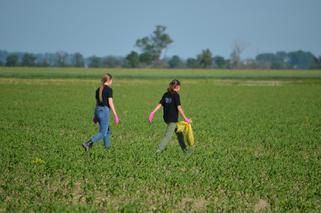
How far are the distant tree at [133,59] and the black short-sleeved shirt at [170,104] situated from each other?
148 metres

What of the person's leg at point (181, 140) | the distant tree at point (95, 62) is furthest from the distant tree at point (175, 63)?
the person's leg at point (181, 140)

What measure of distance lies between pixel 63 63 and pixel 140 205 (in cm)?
15693

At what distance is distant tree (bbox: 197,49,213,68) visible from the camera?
156 meters

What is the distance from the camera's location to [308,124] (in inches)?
789

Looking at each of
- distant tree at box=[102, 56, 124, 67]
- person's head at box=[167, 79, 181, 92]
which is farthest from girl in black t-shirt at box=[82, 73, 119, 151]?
distant tree at box=[102, 56, 124, 67]

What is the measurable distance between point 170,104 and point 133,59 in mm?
148669

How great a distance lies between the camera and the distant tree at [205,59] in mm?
155550

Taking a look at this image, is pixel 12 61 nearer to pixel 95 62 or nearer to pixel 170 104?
pixel 95 62

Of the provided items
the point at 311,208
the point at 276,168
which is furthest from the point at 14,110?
the point at 311,208

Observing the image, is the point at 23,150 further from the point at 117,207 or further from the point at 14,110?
the point at 14,110

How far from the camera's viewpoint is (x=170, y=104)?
1201 cm

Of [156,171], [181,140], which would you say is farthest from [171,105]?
[156,171]

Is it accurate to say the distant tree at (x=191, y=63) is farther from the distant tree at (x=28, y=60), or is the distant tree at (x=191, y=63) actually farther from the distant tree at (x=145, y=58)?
the distant tree at (x=28, y=60)

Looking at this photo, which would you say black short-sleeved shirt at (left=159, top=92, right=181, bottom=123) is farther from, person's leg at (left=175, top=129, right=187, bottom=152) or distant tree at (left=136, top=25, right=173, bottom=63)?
distant tree at (left=136, top=25, right=173, bottom=63)
